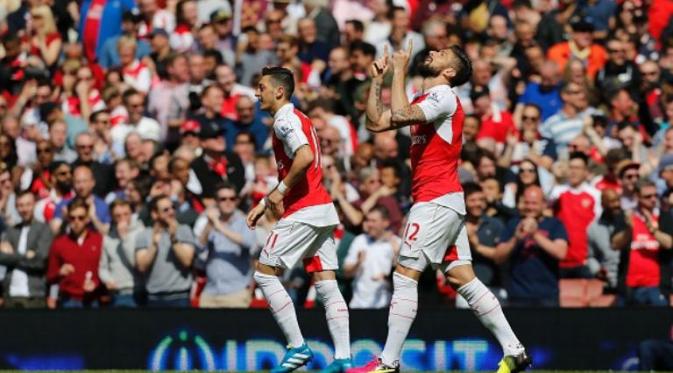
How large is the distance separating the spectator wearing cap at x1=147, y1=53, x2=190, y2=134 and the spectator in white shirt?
4.46 metres

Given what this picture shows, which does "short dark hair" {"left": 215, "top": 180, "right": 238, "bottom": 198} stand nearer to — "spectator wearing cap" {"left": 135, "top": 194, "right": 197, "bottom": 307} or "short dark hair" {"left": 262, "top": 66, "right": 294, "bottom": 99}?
"spectator wearing cap" {"left": 135, "top": 194, "right": 197, "bottom": 307}

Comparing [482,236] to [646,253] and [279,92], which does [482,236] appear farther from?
[279,92]

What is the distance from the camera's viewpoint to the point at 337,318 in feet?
45.3

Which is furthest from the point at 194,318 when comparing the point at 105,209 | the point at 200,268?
the point at 105,209

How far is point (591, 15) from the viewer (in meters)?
23.8

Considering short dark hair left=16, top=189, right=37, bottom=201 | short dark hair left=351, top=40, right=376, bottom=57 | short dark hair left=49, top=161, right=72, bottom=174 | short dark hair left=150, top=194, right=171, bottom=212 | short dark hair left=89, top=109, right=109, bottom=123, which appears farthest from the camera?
short dark hair left=351, top=40, right=376, bottom=57

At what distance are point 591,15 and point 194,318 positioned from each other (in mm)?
9081

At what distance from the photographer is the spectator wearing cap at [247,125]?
821 inches

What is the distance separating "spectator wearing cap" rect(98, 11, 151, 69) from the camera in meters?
23.8

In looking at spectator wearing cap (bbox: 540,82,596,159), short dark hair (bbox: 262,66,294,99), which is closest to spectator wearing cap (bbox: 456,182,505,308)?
spectator wearing cap (bbox: 540,82,596,159)

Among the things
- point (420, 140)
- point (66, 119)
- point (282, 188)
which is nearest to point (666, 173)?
point (420, 140)

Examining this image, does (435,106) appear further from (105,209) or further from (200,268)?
(105,209)

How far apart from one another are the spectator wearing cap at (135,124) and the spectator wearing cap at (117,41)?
7.24 feet

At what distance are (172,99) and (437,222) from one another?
9.11 meters
